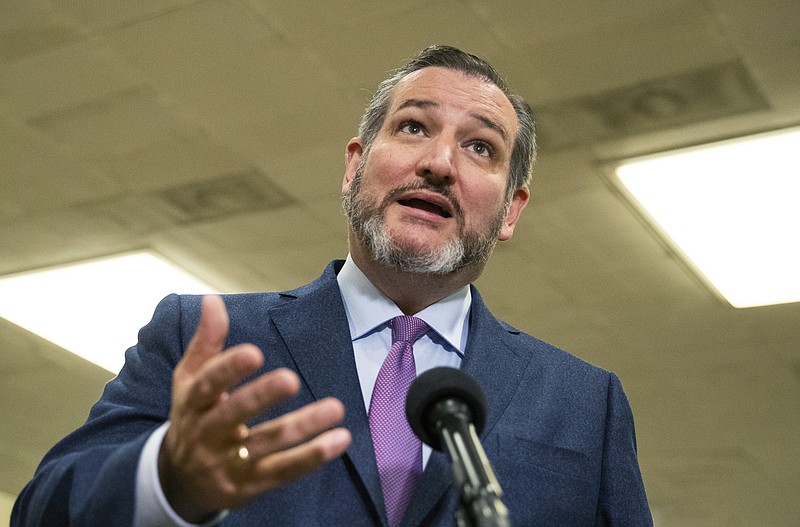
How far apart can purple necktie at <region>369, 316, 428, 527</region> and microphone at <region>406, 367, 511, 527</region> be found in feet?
1.08

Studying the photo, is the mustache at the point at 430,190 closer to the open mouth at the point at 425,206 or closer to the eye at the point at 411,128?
the open mouth at the point at 425,206

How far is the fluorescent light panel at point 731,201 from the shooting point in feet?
13.5

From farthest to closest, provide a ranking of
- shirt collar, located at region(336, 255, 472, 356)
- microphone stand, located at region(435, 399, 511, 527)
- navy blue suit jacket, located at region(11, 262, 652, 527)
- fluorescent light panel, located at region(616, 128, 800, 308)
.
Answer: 1. fluorescent light panel, located at region(616, 128, 800, 308)
2. shirt collar, located at region(336, 255, 472, 356)
3. navy blue suit jacket, located at region(11, 262, 652, 527)
4. microphone stand, located at region(435, 399, 511, 527)

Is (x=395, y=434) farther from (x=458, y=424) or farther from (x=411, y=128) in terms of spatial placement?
(x=411, y=128)

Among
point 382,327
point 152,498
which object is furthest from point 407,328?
point 152,498

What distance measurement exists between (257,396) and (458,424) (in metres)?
0.23

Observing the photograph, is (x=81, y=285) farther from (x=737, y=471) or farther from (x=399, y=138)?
(x=737, y=471)

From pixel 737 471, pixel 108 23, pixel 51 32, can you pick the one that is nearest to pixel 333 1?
pixel 108 23

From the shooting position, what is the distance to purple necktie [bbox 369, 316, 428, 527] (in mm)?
1403

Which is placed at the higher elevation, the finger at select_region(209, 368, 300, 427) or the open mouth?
the open mouth

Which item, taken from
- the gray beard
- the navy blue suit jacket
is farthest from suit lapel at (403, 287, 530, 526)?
the gray beard

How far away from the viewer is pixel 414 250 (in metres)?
1.69

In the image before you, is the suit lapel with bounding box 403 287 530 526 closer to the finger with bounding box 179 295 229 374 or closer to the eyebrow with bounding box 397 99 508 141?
the eyebrow with bounding box 397 99 508 141

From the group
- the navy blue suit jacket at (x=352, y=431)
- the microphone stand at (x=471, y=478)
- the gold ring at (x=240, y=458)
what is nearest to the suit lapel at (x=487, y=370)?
the navy blue suit jacket at (x=352, y=431)
